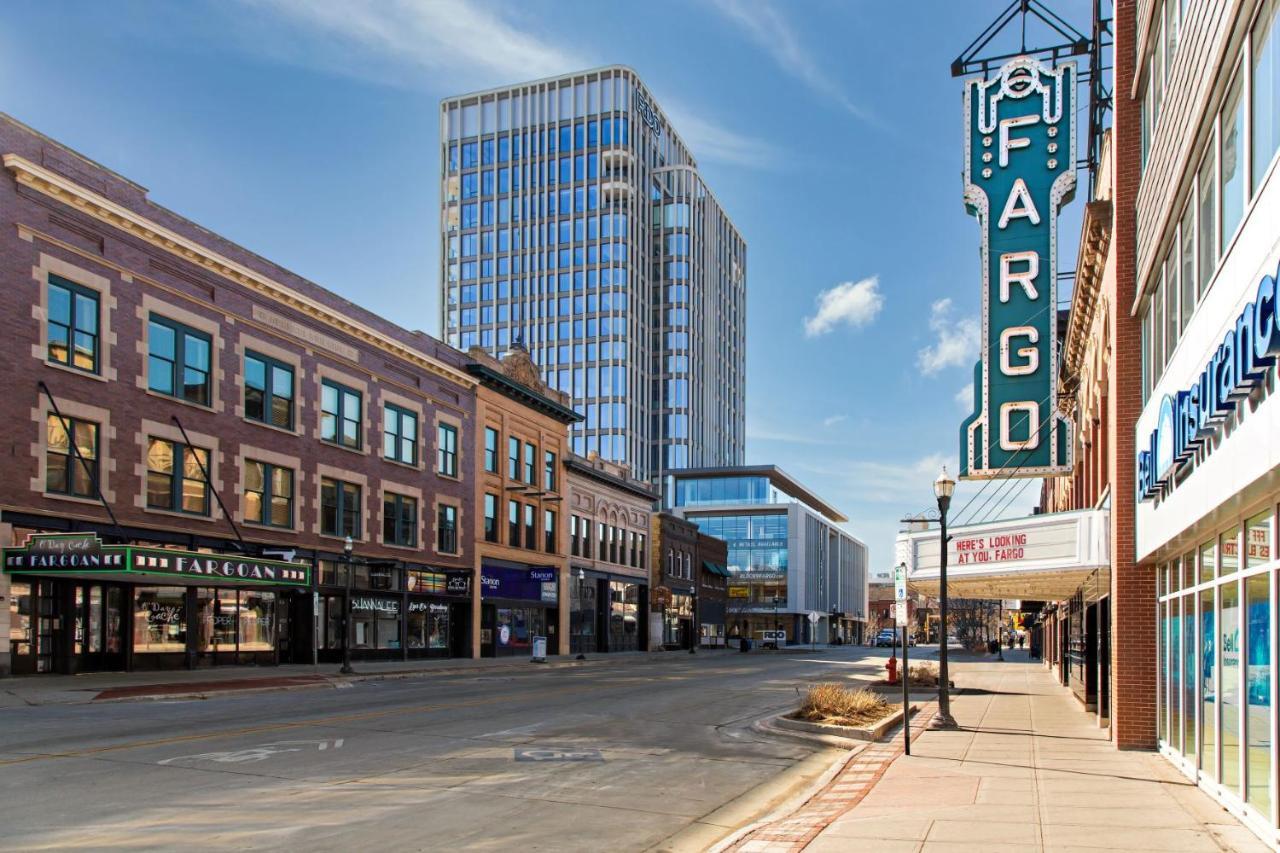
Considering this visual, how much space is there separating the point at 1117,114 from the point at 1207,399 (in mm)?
8705

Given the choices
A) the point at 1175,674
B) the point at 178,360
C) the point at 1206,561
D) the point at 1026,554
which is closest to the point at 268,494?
the point at 178,360

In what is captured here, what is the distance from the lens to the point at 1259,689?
8961 mm

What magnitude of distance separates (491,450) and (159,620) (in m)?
21.7

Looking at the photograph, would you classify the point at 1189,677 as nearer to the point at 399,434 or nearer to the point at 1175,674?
the point at 1175,674

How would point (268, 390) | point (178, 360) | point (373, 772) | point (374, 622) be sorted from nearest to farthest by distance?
point (373, 772) → point (178, 360) → point (268, 390) → point (374, 622)

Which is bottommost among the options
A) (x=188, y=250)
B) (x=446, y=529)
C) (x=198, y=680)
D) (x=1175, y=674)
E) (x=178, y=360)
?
(x=198, y=680)

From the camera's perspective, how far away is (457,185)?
123688 mm

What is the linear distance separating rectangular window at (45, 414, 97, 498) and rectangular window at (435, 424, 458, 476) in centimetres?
1849

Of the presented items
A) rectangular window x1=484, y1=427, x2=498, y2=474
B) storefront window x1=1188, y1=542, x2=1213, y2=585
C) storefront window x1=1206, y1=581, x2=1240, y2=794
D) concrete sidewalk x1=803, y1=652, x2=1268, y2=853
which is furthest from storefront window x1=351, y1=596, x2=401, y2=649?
storefront window x1=1206, y1=581, x2=1240, y2=794

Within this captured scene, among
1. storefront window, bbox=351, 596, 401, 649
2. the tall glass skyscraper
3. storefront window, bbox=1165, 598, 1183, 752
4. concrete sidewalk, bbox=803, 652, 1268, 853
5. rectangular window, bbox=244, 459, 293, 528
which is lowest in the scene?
storefront window, bbox=351, 596, 401, 649

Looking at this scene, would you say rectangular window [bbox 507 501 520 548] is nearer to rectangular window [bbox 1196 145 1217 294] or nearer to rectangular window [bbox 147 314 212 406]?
rectangular window [bbox 147 314 212 406]

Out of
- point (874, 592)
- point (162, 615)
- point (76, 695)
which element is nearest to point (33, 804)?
point (76, 695)

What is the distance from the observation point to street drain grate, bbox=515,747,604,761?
49.2 ft

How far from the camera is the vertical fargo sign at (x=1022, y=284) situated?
2383 centimetres
